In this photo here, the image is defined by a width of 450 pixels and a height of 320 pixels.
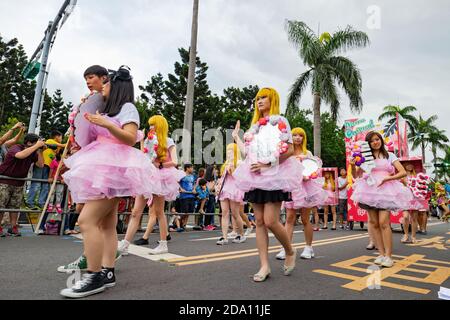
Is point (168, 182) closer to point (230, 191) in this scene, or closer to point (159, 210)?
point (159, 210)

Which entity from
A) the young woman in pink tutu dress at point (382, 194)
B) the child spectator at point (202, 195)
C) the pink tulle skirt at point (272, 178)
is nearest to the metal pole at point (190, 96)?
the child spectator at point (202, 195)

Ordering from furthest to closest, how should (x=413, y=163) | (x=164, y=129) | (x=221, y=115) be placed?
(x=221, y=115) → (x=413, y=163) → (x=164, y=129)

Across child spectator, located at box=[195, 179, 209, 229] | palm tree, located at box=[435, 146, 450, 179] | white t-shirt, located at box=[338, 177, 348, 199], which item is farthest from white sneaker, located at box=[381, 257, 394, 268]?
palm tree, located at box=[435, 146, 450, 179]

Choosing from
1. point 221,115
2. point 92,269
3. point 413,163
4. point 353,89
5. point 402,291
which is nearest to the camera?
point 92,269

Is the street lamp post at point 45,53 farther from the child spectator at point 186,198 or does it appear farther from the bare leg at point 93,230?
the bare leg at point 93,230

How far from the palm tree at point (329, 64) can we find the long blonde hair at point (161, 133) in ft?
50.6

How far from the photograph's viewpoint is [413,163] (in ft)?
30.8

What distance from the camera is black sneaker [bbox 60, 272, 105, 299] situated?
2453 millimetres

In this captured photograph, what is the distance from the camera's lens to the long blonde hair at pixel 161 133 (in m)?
4.73

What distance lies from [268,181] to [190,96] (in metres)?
10.2

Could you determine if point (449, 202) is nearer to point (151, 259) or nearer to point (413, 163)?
point (413, 163)

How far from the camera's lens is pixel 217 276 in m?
3.31

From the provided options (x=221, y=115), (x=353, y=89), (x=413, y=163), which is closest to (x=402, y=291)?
(x=413, y=163)

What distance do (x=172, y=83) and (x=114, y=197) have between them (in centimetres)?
3945
